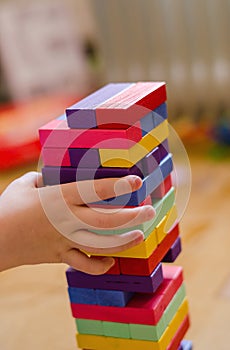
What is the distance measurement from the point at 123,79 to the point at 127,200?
1471 mm

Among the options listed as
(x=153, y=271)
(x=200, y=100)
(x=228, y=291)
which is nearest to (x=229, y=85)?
(x=200, y=100)

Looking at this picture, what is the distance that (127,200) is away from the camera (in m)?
0.77

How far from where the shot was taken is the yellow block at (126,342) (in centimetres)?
85

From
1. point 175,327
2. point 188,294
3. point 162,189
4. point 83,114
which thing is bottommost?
point 188,294

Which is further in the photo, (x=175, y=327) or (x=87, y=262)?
(x=175, y=327)

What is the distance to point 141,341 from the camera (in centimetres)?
86

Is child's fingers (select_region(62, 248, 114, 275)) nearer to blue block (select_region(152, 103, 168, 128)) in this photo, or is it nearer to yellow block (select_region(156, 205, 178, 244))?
yellow block (select_region(156, 205, 178, 244))

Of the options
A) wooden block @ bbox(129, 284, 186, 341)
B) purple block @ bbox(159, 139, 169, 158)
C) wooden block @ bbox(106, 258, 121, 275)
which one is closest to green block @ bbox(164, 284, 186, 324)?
wooden block @ bbox(129, 284, 186, 341)

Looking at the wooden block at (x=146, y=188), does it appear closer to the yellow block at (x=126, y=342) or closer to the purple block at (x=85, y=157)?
the purple block at (x=85, y=157)

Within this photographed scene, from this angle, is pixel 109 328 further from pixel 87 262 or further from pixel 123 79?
pixel 123 79

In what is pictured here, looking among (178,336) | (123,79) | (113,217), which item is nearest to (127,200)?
(113,217)

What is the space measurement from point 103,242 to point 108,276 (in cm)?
7

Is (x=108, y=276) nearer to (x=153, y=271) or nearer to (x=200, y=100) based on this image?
(x=153, y=271)

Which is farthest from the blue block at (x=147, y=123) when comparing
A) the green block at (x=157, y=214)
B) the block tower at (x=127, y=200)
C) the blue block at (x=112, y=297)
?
the blue block at (x=112, y=297)
